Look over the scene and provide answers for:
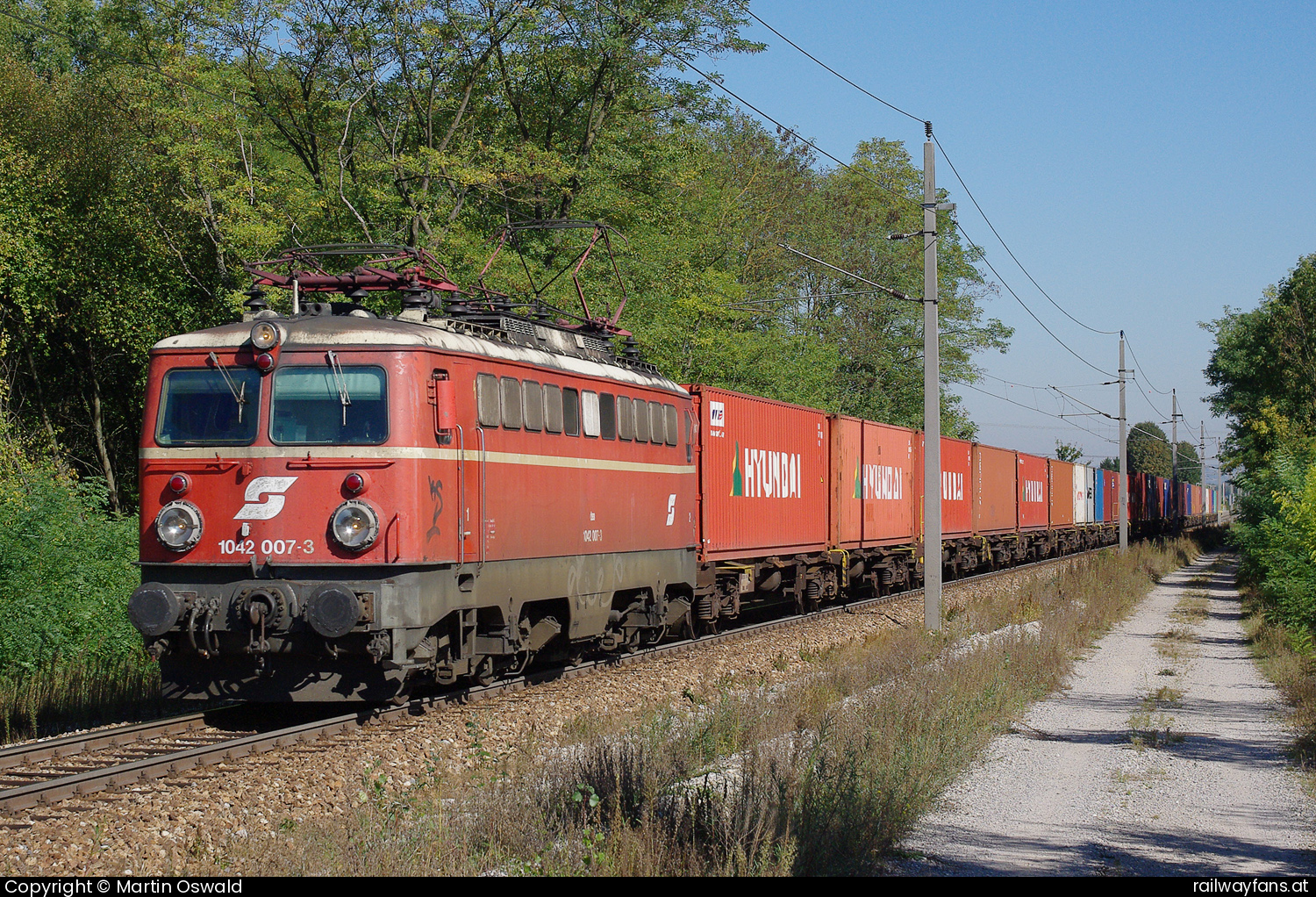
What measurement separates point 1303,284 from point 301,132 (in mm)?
33634

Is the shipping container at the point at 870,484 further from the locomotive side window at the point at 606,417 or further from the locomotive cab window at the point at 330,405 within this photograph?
the locomotive cab window at the point at 330,405

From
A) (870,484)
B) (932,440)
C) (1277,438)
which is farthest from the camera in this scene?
(1277,438)

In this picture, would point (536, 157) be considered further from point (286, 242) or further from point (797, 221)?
point (797, 221)

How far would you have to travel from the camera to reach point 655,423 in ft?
48.7

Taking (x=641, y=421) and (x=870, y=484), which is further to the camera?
(x=870, y=484)

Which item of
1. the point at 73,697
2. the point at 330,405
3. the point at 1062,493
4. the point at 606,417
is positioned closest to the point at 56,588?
the point at 73,697

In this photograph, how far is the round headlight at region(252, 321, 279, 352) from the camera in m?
10.1

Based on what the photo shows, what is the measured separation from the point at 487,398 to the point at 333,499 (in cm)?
179

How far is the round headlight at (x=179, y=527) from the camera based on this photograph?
9906 mm

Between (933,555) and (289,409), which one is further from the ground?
(289,409)

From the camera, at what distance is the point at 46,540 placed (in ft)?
47.8

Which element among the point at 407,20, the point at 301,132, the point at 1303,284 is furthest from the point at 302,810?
the point at 1303,284

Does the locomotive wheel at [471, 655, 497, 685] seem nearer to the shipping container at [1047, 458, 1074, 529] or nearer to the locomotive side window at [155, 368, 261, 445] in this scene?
the locomotive side window at [155, 368, 261, 445]

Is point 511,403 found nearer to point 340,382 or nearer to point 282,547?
point 340,382
